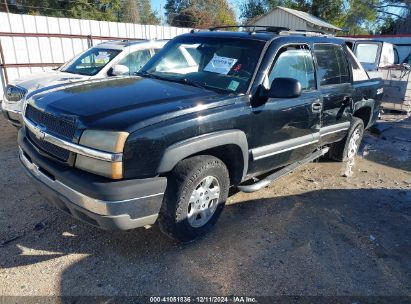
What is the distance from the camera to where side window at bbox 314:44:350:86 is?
4.47m

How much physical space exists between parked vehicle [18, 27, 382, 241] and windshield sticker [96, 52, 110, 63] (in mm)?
2686

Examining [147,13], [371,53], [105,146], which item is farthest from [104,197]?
[147,13]

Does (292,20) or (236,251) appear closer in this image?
(236,251)

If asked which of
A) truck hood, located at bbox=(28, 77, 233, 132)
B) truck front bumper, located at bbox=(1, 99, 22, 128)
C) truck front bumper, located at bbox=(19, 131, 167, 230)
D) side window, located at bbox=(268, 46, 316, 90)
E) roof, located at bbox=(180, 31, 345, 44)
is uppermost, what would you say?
roof, located at bbox=(180, 31, 345, 44)

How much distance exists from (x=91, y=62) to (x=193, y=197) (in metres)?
4.82

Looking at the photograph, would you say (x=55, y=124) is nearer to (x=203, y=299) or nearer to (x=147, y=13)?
(x=203, y=299)

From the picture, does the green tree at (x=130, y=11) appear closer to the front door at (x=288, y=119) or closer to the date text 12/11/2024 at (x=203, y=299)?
the front door at (x=288, y=119)

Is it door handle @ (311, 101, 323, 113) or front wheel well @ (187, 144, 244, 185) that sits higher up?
door handle @ (311, 101, 323, 113)

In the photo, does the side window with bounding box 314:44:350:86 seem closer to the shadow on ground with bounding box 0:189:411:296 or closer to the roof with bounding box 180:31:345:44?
the roof with bounding box 180:31:345:44

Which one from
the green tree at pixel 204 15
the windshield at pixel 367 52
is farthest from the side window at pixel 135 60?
the green tree at pixel 204 15

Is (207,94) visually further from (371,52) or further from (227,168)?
(371,52)

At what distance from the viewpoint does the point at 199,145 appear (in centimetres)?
297

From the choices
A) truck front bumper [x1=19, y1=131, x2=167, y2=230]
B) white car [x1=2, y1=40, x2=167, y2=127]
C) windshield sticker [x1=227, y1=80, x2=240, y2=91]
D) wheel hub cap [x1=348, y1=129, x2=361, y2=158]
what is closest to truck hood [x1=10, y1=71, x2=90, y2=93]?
white car [x1=2, y1=40, x2=167, y2=127]

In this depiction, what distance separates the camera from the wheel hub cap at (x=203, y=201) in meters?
3.24
